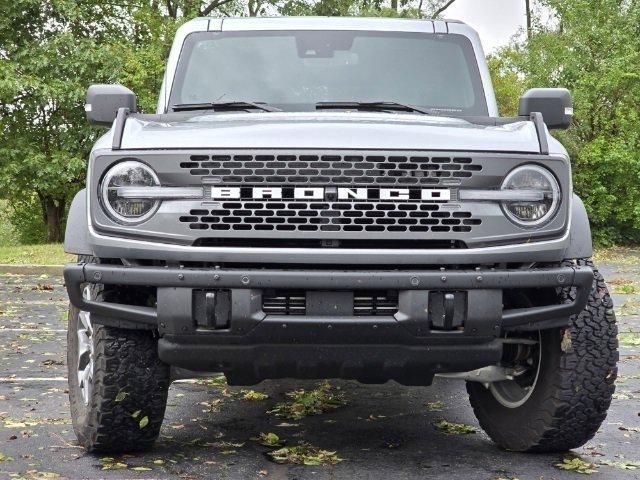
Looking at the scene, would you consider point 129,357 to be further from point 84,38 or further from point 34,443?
point 84,38

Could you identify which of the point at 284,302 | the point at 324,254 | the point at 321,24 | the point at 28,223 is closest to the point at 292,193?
the point at 324,254

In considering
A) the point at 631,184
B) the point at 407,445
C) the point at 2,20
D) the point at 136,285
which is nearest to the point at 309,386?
the point at 407,445

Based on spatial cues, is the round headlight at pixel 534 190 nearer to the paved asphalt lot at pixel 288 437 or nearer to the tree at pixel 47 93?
the paved asphalt lot at pixel 288 437

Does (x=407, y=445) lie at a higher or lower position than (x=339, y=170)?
lower

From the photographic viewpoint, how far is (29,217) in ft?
102

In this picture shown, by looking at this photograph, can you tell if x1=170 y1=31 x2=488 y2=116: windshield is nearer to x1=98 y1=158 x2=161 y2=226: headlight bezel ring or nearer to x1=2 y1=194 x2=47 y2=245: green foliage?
x1=98 y1=158 x2=161 y2=226: headlight bezel ring

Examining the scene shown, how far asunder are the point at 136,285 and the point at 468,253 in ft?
4.21

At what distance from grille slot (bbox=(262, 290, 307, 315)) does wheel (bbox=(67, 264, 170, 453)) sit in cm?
72

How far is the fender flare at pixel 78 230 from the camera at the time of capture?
432 centimetres

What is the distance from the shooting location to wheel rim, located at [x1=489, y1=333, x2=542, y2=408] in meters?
4.75

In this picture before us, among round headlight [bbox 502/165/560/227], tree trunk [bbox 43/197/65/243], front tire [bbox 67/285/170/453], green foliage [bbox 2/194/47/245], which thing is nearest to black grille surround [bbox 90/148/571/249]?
round headlight [bbox 502/165/560/227]

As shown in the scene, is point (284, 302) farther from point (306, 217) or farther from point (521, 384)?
point (521, 384)

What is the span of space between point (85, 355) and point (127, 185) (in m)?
1.10

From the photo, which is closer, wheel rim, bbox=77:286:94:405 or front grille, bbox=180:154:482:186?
front grille, bbox=180:154:482:186
